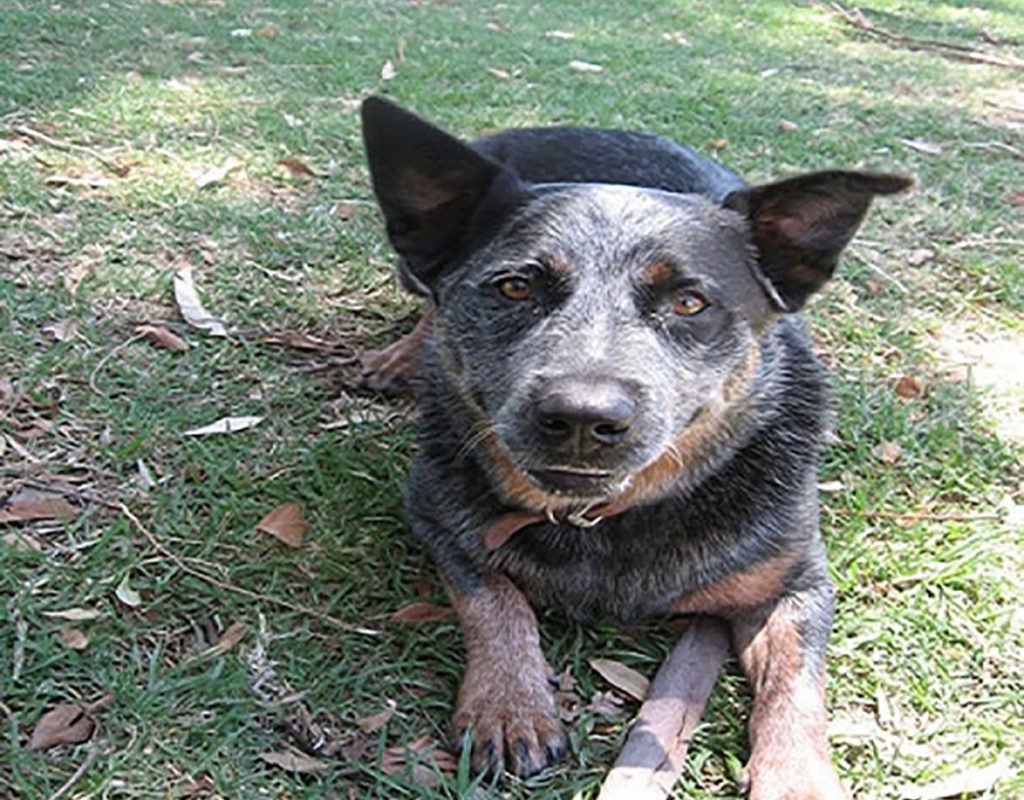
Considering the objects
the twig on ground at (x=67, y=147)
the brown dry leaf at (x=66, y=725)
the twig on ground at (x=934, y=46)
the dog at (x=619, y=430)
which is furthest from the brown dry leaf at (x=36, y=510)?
the twig on ground at (x=934, y=46)

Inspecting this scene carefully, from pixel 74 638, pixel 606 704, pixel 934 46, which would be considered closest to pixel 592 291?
pixel 606 704

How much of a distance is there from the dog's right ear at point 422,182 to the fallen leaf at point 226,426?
90cm

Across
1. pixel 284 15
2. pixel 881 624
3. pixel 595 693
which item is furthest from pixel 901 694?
pixel 284 15

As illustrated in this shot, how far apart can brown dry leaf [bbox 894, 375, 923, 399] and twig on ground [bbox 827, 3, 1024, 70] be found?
21.0 ft

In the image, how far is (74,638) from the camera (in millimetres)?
2645

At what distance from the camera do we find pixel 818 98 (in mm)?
7848

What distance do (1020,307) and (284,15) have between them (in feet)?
20.8

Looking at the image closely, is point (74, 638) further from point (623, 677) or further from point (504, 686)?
point (623, 677)

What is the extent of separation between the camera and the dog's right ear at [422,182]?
2.74 meters

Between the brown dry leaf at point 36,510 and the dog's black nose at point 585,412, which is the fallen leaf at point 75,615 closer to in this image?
the brown dry leaf at point 36,510

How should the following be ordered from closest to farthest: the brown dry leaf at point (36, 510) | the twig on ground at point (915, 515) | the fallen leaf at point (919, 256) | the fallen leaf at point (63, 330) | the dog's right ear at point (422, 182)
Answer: the dog's right ear at point (422, 182)
the brown dry leaf at point (36, 510)
the twig on ground at point (915, 515)
the fallen leaf at point (63, 330)
the fallen leaf at point (919, 256)

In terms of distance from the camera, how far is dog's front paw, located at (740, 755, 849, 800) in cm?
231

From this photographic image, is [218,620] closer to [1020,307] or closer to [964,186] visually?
[1020,307]

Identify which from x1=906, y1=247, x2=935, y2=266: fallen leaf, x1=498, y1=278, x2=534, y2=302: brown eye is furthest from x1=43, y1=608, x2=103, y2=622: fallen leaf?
x1=906, y1=247, x2=935, y2=266: fallen leaf
